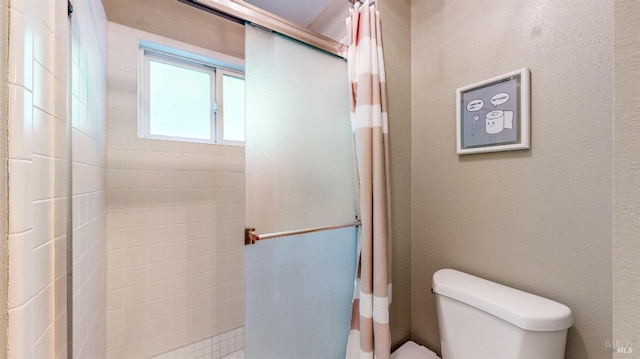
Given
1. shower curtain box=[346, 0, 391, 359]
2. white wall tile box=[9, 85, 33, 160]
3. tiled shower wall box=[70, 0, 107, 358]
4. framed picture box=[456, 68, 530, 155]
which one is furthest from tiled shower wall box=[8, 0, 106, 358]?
framed picture box=[456, 68, 530, 155]

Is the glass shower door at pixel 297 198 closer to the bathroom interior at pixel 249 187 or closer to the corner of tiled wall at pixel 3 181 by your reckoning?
the bathroom interior at pixel 249 187

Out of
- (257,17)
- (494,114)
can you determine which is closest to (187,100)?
(257,17)

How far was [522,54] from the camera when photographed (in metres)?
0.96

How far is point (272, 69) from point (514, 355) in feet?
4.42

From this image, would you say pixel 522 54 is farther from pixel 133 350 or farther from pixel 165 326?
pixel 133 350

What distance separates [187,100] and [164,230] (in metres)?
0.88

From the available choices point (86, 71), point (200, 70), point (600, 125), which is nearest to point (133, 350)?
point (86, 71)

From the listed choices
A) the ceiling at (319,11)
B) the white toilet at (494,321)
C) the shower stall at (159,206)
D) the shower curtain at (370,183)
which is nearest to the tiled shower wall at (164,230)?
the shower stall at (159,206)

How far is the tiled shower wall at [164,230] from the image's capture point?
1336 millimetres

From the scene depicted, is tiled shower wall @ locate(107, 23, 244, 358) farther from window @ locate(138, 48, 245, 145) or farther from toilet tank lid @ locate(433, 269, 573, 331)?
toilet tank lid @ locate(433, 269, 573, 331)

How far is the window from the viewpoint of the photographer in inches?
58.7

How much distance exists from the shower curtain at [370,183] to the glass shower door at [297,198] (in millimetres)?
75

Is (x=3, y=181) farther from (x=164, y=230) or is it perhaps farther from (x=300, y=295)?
(x=164, y=230)

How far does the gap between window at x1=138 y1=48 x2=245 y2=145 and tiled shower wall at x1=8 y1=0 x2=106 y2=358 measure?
853 mm
